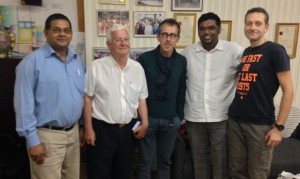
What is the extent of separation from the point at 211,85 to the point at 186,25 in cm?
92

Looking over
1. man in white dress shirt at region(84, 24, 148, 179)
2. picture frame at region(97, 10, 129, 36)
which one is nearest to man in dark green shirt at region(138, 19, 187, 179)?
man in white dress shirt at region(84, 24, 148, 179)

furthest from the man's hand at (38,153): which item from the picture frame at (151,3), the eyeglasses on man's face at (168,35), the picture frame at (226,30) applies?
the picture frame at (226,30)

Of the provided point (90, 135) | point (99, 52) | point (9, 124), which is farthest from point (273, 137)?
point (9, 124)

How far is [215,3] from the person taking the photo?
2.61 meters

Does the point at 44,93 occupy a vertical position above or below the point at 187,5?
below

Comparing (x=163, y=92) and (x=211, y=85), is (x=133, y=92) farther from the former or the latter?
(x=211, y=85)

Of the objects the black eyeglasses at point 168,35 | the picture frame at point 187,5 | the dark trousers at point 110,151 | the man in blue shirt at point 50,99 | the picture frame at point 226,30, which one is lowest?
the dark trousers at point 110,151

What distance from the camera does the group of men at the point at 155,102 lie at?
1.53 metres

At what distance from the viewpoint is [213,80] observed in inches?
76.2

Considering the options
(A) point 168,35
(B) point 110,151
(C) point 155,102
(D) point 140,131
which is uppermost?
(A) point 168,35

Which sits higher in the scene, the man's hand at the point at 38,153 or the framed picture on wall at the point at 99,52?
the framed picture on wall at the point at 99,52

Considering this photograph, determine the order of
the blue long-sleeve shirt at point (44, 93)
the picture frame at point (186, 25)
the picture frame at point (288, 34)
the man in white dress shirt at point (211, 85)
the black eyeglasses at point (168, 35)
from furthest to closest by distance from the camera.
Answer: the picture frame at point (288, 34), the picture frame at point (186, 25), the man in white dress shirt at point (211, 85), the black eyeglasses at point (168, 35), the blue long-sleeve shirt at point (44, 93)

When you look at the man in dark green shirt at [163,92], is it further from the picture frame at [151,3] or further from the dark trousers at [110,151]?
the picture frame at [151,3]

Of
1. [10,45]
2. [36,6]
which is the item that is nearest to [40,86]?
[10,45]
